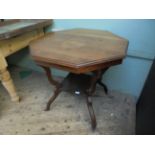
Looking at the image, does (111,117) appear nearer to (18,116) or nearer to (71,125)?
(71,125)

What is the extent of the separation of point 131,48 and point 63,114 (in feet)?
2.62

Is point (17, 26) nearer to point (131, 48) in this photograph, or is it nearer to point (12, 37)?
point (12, 37)

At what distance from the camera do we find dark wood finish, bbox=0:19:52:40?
104 centimetres

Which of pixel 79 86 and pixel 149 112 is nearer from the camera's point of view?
pixel 149 112

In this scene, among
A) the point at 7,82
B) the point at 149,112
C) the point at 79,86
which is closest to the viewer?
the point at 149,112

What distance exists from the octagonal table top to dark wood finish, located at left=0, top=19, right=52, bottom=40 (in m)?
0.21

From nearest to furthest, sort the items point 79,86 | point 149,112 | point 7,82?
point 149,112 → point 79,86 → point 7,82

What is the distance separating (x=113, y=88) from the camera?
60.1 inches

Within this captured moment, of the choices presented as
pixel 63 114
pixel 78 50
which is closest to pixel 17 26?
pixel 78 50

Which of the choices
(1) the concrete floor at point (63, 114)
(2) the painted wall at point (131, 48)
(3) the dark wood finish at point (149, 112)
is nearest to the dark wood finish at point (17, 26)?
(2) the painted wall at point (131, 48)

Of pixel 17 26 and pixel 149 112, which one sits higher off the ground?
pixel 17 26

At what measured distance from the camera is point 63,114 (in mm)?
1269
